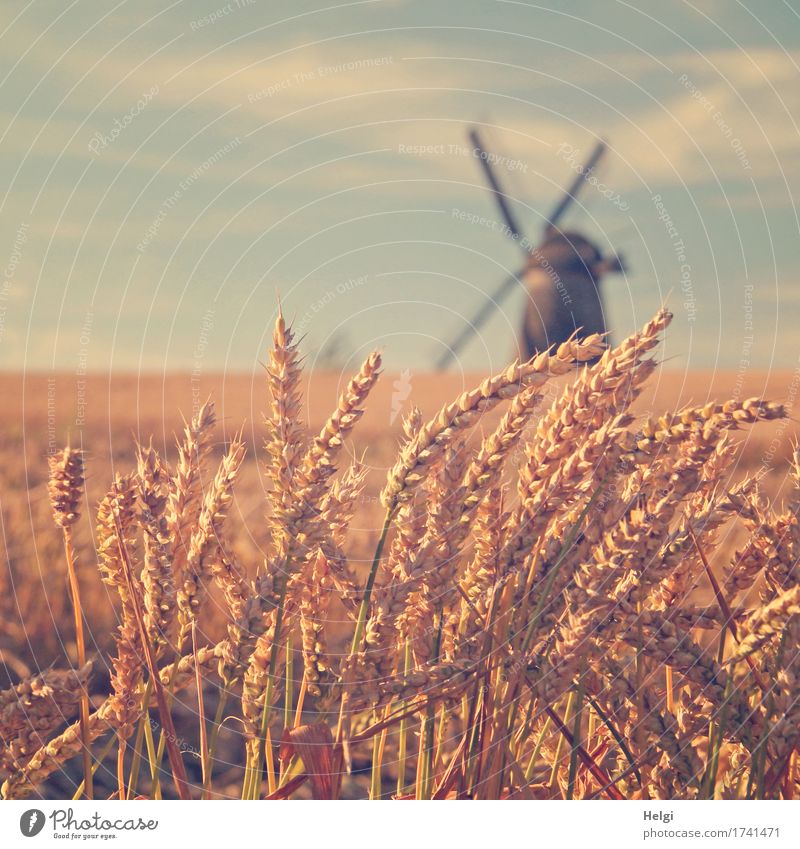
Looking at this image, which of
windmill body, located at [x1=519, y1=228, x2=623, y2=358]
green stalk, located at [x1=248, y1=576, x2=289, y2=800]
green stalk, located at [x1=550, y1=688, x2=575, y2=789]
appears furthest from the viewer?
windmill body, located at [x1=519, y1=228, x2=623, y2=358]

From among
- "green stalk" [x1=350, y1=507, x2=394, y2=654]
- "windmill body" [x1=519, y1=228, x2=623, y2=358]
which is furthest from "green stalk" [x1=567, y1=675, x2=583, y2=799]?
"windmill body" [x1=519, y1=228, x2=623, y2=358]

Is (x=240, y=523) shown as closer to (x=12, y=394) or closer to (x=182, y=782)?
(x=182, y=782)

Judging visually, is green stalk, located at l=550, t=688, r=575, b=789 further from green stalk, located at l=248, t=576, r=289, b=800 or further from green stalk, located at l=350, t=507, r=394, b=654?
green stalk, located at l=248, t=576, r=289, b=800

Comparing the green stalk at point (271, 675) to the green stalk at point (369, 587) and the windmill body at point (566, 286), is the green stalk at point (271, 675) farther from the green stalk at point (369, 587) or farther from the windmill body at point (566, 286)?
the windmill body at point (566, 286)

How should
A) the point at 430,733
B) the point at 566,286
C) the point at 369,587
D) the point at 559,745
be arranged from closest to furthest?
the point at 369,587
the point at 430,733
the point at 559,745
the point at 566,286

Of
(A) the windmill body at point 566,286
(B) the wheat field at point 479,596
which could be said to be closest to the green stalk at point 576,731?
(B) the wheat field at point 479,596

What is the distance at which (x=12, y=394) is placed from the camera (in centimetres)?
1155

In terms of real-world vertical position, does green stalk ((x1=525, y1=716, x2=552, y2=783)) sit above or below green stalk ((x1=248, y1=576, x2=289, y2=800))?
below

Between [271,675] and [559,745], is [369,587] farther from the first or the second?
[559,745]

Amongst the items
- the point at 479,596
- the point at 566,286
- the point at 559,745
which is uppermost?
the point at 566,286

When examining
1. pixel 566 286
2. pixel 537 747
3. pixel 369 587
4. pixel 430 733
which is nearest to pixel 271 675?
pixel 369 587

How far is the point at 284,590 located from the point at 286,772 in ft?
1.46

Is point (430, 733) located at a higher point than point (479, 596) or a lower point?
lower
